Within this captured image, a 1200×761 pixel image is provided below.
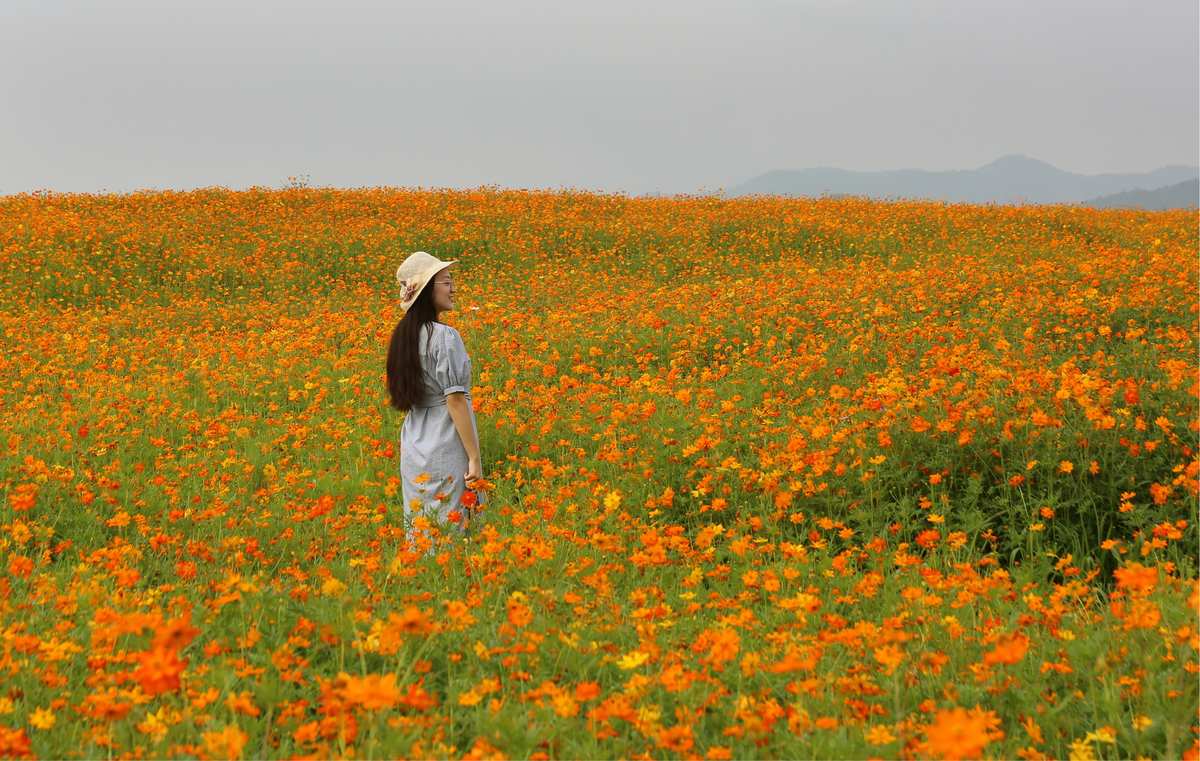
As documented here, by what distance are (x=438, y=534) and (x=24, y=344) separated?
30.5 feet

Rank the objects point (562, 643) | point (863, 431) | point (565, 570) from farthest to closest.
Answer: point (863, 431), point (565, 570), point (562, 643)

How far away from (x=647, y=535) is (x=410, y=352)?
2.12 meters

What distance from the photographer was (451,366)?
524 centimetres

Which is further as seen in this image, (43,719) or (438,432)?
(438,432)

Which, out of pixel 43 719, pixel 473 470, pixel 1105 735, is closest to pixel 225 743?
pixel 43 719

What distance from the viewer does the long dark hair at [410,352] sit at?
5.28m

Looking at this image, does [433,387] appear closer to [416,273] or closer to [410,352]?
[410,352]

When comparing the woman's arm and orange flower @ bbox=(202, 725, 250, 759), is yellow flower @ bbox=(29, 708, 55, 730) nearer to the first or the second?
orange flower @ bbox=(202, 725, 250, 759)

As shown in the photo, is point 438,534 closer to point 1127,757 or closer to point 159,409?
point 1127,757

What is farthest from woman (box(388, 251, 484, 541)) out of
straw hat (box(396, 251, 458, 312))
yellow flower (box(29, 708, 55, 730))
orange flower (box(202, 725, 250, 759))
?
orange flower (box(202, 725, 250, 759))

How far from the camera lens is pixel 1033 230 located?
712 inches

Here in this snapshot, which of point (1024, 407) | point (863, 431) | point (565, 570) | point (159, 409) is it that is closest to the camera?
point (565, 570)

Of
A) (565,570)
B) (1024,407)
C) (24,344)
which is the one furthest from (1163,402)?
(24,344)

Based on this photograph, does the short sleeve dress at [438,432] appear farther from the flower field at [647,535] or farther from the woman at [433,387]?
the flower field at [647,535]
